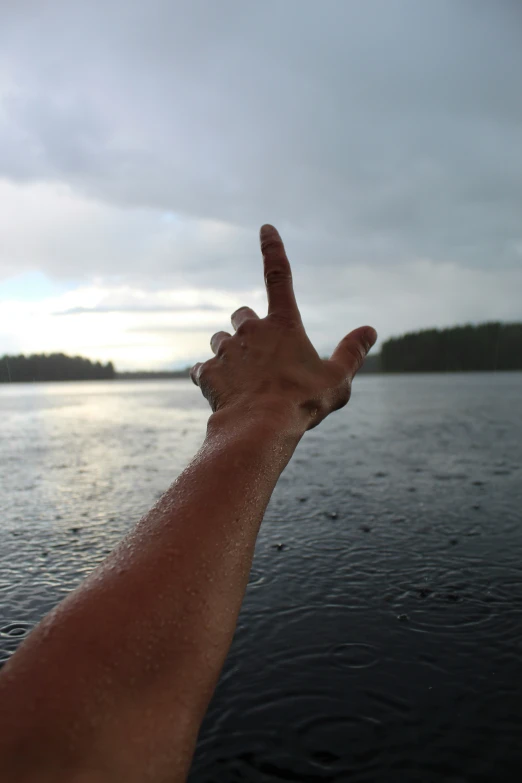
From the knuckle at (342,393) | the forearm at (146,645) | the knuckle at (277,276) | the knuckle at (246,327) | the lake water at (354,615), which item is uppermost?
the knuckle at (277,276)

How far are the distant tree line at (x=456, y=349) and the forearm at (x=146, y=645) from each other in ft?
571

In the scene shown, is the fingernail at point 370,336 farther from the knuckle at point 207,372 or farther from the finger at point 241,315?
the knuckle at point 207,372

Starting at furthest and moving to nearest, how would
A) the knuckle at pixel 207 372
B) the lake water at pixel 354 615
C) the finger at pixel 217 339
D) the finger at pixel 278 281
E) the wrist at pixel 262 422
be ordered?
1. the lake water at pixel 354 615
2. the finger at pixel 217 339
3. the knuckle at pixel 207 372
4. the finger at pixel 278 281
5. the wrist at pixel 262 422

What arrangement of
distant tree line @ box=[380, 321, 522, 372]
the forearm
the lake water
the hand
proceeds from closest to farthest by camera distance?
the forearm → the hand → the lake water → distant tree line @ box=[380, 321, 522, 372]

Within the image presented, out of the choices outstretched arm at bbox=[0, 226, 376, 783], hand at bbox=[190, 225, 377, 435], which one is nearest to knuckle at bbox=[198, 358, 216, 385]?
hand at bbox=[190, 225, 377, 435]

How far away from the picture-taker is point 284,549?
847 cm

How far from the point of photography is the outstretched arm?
128 cm

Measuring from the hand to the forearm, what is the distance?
12.0 inches

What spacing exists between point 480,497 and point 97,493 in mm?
9216

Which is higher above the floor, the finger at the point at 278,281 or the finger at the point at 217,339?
the finger at the point at 278,281

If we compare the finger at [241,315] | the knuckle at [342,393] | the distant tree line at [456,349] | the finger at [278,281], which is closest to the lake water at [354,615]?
the knuckle at [342,393]

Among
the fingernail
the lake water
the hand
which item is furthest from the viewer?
the lake water

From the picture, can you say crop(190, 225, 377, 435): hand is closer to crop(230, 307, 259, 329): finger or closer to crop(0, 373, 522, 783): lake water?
crop(230, 307, 259, 329): finger

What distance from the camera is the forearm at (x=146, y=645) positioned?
50.2 inches
